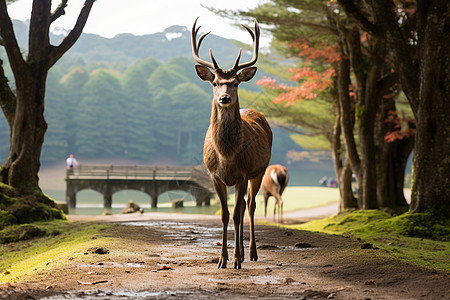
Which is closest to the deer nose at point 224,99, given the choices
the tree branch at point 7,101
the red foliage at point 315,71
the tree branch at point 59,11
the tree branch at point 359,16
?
the tree branch at point 359,16

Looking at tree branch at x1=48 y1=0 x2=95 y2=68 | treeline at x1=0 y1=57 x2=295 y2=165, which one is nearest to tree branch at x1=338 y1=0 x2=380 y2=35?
tree branch at x1=48 y1=0 x2=95 y2=68

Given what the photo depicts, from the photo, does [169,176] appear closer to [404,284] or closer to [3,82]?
[3,82]

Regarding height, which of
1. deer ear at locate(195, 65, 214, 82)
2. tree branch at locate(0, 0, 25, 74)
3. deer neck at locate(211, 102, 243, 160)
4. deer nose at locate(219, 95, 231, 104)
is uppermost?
tree branch at locate(0, 0, 25, 74)

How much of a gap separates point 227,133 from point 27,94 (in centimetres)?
756

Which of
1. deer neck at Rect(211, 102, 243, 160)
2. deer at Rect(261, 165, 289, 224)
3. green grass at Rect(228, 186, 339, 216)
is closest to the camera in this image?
deer neck at Rect(211, 102, 243, 160)

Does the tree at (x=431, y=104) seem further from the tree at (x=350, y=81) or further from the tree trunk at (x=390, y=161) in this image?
the tree trunk at (x=390, y=161)

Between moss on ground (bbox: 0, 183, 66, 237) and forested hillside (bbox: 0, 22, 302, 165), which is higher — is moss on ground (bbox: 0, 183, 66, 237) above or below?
below

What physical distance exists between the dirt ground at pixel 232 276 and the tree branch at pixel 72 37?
6284 millimetres

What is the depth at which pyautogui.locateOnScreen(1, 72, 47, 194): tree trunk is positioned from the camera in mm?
11109

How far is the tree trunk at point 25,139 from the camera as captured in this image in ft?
36.4

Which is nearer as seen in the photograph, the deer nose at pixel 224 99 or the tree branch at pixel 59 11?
the deer nose at pixel 224 99

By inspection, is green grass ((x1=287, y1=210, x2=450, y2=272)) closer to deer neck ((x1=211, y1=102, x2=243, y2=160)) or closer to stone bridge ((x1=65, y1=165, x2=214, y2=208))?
deer neck ((x1=211, y1=102, x2=243, y2=160))

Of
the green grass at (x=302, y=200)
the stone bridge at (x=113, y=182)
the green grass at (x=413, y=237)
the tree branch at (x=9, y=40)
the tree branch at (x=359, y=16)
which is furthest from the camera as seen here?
the stone bridge at (x=113, y=182)

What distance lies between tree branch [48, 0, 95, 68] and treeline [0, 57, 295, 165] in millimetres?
44568
